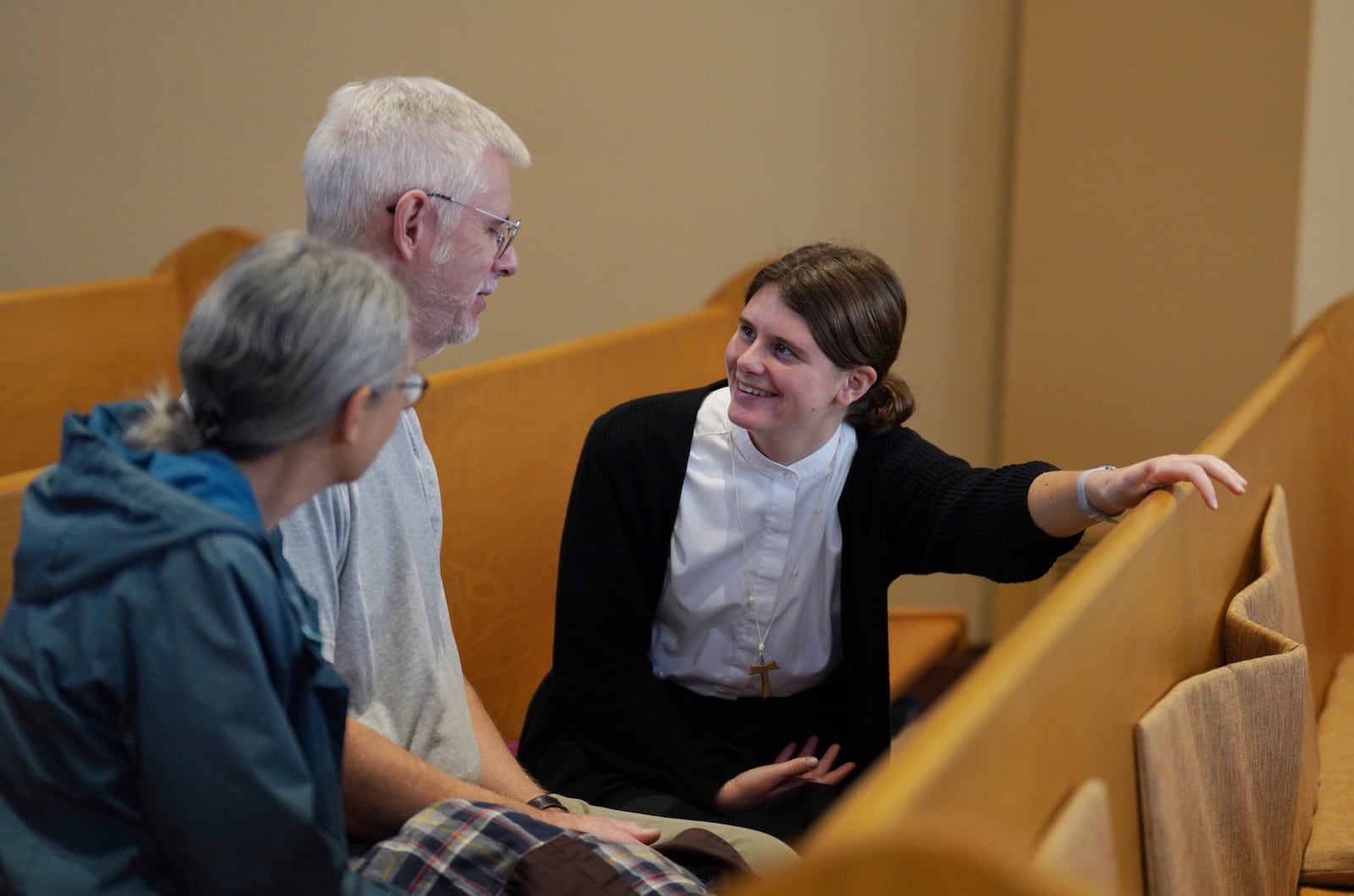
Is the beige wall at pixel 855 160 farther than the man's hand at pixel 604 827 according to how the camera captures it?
Yes

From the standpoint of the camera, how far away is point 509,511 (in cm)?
249

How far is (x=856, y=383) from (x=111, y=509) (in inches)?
47.7

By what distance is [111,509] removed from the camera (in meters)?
1.04

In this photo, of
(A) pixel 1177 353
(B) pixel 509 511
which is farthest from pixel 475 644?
(A) pixel 1177 353

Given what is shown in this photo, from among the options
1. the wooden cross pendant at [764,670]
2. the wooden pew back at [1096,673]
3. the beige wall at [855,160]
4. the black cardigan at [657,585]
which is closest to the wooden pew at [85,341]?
the beige wall at [855,160]

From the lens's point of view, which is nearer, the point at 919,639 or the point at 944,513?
the point at 944,513

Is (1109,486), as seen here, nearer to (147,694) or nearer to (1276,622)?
(1276,622)

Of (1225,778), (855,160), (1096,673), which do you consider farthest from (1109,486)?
(855,160)

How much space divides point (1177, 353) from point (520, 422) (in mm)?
1845

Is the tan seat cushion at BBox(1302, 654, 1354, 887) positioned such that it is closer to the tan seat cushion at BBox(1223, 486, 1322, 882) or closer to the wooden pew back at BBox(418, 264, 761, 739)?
the tan seat cushion at BBox(1223, 486, 1322, 882)

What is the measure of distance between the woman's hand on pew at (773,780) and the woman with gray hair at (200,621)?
876 mm

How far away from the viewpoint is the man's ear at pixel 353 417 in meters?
1.12

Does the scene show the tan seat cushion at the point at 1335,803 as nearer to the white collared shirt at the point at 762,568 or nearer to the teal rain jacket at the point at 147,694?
the white collared shirt at the point at 762,568

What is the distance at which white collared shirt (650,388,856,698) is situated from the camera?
202cm
